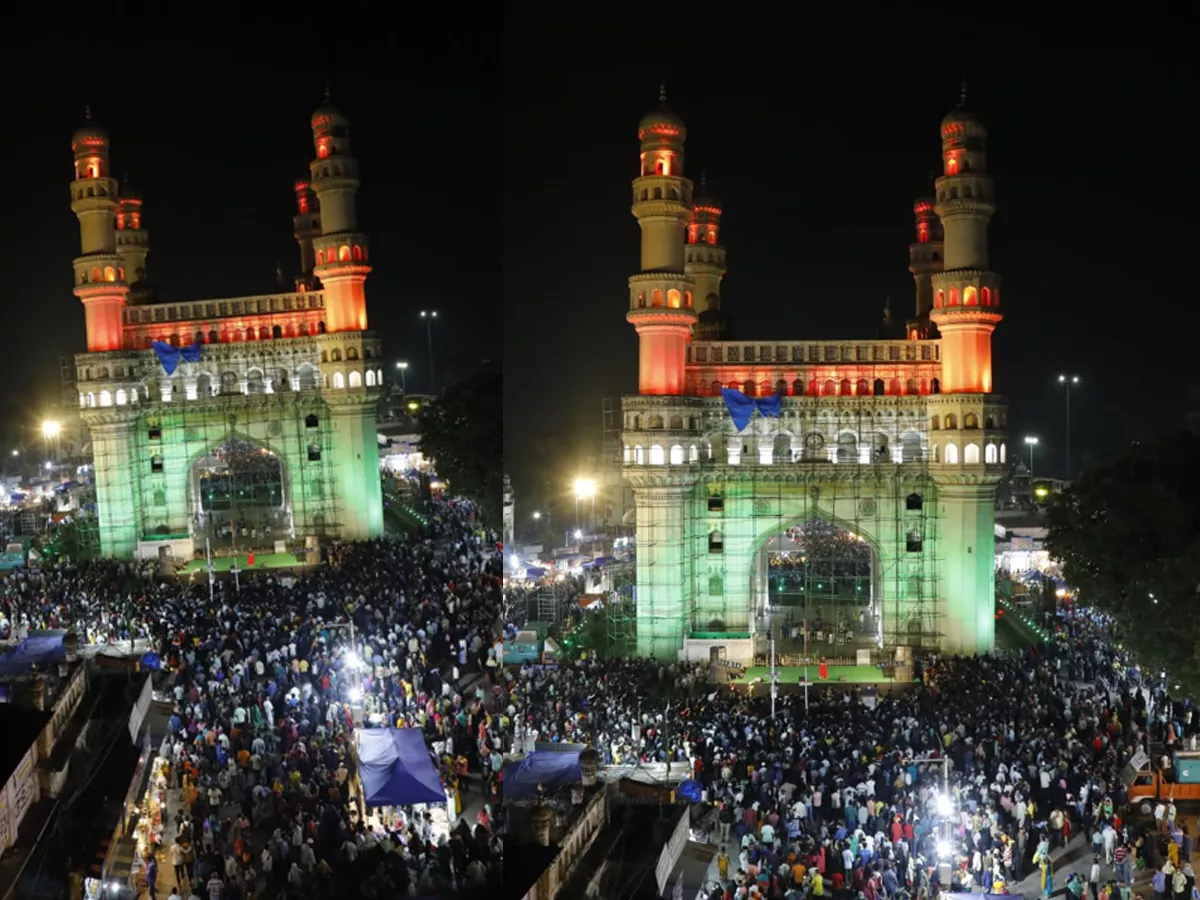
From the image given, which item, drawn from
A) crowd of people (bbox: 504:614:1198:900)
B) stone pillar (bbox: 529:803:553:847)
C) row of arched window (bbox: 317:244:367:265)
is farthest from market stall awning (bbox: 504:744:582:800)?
row of arched window (bbox: 317:244:367:265)

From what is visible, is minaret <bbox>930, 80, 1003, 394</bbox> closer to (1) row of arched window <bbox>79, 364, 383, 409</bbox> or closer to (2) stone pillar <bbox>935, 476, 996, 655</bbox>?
(2) stone pillar <bbox>935, 476, 996, 655</bbox>

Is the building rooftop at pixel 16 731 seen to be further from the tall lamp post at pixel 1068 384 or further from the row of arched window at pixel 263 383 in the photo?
the tall lamp post at pixel 1068 384

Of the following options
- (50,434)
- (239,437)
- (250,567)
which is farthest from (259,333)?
(250,567)

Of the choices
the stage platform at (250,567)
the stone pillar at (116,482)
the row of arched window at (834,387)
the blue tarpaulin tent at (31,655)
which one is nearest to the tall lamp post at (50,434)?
the stone pillar at (116,482)

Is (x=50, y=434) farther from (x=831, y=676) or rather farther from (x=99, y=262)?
(x=831, y=676)

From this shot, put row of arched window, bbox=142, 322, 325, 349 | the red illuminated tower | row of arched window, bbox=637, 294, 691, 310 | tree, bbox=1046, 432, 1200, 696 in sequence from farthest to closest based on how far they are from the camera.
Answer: row of arched window, bbox=142, 322, 325, 349, the red illuminated tower, row of arched window, bbox=637, 294, 691, 310, tree, bbox=1046, 432, 1200, 696

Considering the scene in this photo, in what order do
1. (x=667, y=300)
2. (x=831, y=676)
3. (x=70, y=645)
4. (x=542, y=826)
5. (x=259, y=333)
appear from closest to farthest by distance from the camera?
(x=542, y=826), (x=70, y=645), (x=831, y=676), (x=667, y=300), (x=259, y=333)

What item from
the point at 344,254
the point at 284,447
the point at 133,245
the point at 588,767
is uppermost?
the point at 133,245
